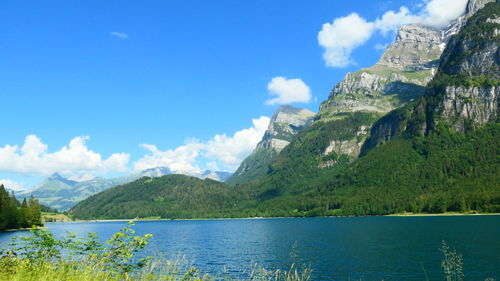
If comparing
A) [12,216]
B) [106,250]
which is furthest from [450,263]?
[12,216]

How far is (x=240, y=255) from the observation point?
86312mm

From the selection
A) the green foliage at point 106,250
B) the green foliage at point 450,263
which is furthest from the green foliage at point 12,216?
the green foliage at point 106,250

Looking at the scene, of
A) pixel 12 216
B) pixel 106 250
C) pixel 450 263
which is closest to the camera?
pixel 106 250

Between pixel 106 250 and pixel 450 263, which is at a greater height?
pixel 106 250

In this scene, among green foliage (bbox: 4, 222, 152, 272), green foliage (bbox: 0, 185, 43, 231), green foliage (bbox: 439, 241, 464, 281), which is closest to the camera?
green foliage (bbox: 4, 222, 152, 272)

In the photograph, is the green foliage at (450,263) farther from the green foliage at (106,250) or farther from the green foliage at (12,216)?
the green foliage at (12,216)

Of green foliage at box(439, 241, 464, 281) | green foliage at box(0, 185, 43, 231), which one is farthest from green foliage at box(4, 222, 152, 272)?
green foliage at box(0, 185, 43, 231)

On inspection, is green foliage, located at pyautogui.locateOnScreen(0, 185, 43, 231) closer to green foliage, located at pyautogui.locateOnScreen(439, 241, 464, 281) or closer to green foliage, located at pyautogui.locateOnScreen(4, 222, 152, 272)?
green foliage, located at pyautogui.locateOnScreen(439, 241, 464, 281)

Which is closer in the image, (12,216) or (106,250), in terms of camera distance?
(106,250)

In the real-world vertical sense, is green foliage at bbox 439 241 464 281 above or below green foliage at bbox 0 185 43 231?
below

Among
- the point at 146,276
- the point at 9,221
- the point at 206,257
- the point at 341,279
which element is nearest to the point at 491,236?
the point at 341,279

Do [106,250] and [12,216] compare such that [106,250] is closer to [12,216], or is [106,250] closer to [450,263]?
[450,263]

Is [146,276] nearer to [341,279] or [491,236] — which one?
[341,279]

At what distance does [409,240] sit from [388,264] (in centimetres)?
4075
